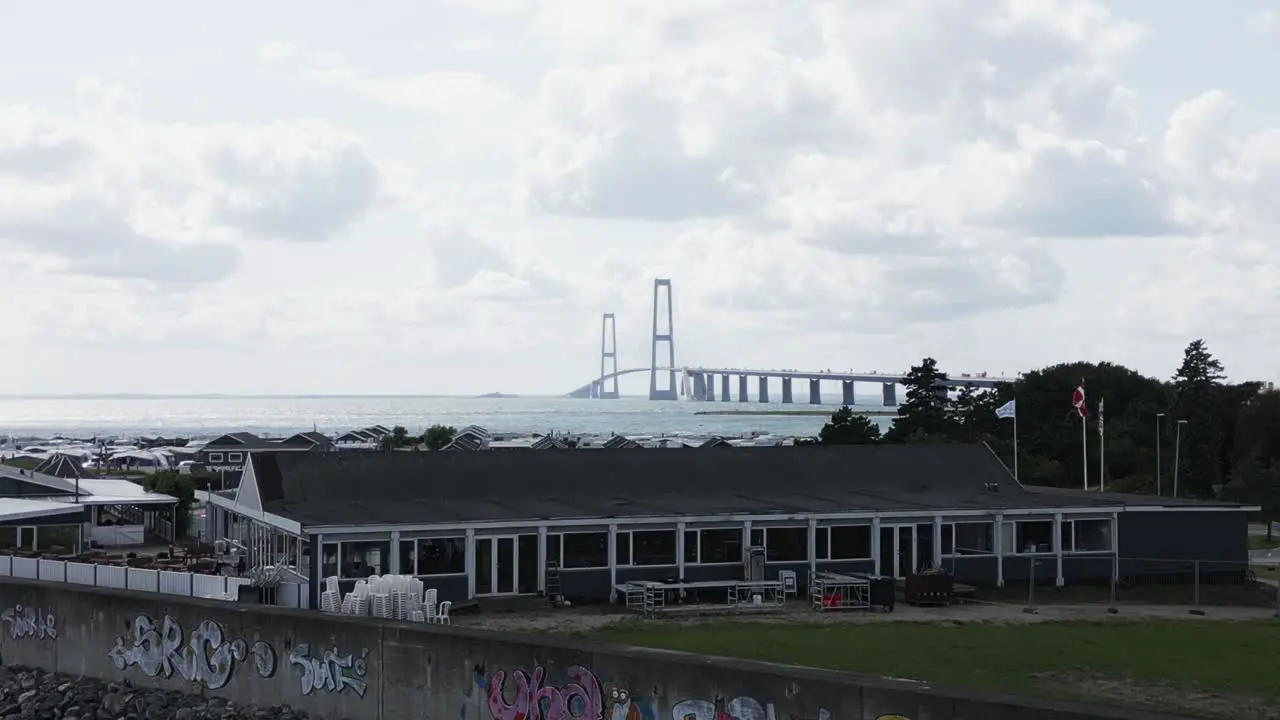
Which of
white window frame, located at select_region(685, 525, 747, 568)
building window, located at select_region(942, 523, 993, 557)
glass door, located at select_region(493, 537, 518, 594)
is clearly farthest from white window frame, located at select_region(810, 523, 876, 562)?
glass door, located at select_region(493, 537, 518, 594)

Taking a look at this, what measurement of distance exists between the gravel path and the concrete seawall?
22 centimetres

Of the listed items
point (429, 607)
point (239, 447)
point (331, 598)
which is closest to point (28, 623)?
point (331, 598)

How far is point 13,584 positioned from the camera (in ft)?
76.8

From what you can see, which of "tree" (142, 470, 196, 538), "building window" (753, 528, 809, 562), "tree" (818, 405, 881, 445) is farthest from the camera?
"tree" (818, 405, 881, 445)

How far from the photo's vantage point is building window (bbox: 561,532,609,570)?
3122cm

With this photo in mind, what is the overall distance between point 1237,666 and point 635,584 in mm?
12530

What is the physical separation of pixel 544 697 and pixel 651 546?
16.5 m

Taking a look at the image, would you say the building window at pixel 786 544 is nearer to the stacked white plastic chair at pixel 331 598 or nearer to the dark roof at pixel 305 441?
A: the stacked white plastic chair at pixel 331 598

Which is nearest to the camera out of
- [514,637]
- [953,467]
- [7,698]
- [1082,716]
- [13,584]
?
[1082,716]

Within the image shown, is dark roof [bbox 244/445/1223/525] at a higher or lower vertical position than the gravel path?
higher

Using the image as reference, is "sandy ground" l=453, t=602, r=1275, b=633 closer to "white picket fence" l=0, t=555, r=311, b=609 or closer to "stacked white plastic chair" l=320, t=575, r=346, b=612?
"stacked white plastic chair" l=320, t=575, r=346, b=612

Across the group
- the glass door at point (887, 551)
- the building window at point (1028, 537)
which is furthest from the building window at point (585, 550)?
the building window at point (1028, 537)

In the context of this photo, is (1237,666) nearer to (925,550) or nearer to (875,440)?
(925,550)

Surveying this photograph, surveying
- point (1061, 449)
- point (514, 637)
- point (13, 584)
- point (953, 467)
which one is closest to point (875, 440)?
point (1061, 449)
